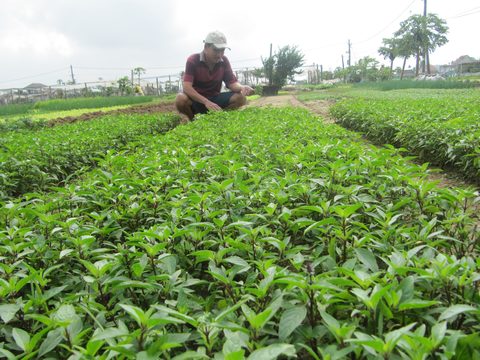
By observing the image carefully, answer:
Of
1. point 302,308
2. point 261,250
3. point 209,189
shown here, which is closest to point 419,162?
point 209,189

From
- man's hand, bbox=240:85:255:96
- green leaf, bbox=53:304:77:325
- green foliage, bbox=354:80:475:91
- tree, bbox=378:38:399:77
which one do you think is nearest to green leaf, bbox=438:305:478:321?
green leaf, bbox=53:304:77:325

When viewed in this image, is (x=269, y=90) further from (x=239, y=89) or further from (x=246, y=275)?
(x=246, y=275)

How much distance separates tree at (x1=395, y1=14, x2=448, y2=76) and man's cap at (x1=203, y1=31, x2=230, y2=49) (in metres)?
48.4

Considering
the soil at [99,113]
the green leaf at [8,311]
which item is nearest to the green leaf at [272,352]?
the green leaf at [8,311]

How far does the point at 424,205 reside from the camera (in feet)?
5.79

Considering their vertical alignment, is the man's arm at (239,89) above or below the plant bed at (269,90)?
below

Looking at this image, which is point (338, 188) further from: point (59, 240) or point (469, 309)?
point (59, 240)

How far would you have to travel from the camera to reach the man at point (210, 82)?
7.16 m

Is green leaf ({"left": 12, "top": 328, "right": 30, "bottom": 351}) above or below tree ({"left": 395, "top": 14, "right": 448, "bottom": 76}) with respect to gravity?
below

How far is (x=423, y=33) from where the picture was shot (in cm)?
4788

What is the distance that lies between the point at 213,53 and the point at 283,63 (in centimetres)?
2488

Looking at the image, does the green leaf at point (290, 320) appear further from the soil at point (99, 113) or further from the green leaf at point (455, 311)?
the soil at point (99, 113)

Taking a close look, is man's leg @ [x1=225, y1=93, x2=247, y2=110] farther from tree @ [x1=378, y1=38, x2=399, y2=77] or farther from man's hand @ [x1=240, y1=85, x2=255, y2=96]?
tree @ [x1=378, y1=38, x2=399, y2=77]

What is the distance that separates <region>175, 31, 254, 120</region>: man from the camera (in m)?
7.16
